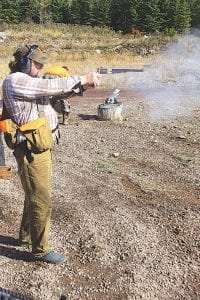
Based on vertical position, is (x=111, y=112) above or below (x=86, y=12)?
below

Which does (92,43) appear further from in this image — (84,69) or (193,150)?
(193,150)

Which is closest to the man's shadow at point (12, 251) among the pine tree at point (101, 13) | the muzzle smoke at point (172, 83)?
the muzzle smoke at point (172, 83)

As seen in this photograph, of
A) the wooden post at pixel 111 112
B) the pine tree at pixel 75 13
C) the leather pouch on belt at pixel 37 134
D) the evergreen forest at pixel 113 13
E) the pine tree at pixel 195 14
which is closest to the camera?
the leather pouch on belt at pixel 37 134

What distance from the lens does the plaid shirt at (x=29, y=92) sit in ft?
11.4

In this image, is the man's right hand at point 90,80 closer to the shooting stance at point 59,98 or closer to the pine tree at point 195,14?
the shooting stance at point 59,98

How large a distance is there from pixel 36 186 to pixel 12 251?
92 centimetres

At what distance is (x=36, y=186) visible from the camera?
3.83 m

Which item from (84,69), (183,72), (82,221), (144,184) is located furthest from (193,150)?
(84,69)

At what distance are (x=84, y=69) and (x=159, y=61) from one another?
5.13 meters

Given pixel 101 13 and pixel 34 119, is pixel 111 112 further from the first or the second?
pixel 101 13

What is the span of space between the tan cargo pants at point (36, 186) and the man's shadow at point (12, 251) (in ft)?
1.15

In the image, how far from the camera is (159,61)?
23781 millimetres

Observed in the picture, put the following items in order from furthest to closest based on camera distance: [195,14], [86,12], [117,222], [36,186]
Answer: [86,12]
[195,14]
[117,222]
[36,186]

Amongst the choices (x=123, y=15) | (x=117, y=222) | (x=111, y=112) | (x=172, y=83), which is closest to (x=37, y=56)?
(x=117, y=222)
